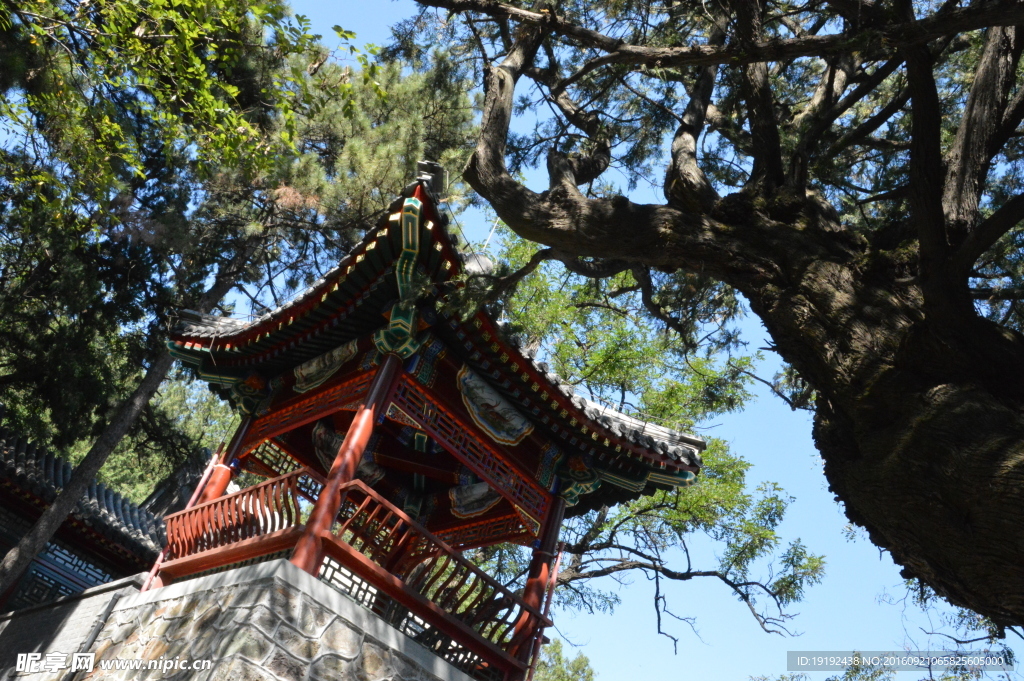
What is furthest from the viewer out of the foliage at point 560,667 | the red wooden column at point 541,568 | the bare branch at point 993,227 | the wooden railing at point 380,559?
the foliage at point 560,667

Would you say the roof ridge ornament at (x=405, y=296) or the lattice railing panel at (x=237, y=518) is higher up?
the roof ridge ornament at (x=405, y=296)

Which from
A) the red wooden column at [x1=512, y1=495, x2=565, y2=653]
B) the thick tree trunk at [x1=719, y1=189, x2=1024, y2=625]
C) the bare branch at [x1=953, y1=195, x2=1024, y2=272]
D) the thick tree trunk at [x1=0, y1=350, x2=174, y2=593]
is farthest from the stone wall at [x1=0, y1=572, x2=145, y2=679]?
the bare branch at [x1=953, y1=195, x2=1024, y2=272]

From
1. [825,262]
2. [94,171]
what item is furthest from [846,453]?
[94,171]

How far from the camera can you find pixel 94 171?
27.5 feet

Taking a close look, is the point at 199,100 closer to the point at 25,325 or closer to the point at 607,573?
the point at 25,325

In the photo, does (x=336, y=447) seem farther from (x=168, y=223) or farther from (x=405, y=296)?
(x=168, y=223)

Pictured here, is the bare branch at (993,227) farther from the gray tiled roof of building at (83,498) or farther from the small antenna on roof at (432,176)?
the gray tiled roof of building at (83,498)

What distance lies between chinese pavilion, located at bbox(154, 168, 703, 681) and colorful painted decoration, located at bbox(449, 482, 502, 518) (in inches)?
0.7

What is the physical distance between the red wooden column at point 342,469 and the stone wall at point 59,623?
214 centimetres

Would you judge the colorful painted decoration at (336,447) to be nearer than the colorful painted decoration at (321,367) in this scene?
No

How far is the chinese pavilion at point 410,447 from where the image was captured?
5824 millimetres

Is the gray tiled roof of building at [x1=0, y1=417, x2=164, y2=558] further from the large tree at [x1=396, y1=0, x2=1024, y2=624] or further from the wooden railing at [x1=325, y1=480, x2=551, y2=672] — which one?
the large tree at [x1=396, y1=0, x2=1024, y2=624]

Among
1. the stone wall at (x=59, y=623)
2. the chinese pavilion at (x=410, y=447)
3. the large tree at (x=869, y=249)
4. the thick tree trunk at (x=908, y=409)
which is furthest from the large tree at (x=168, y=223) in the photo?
the thick tree trunk at (x=908, y=409)

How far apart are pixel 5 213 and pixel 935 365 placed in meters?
11.6
